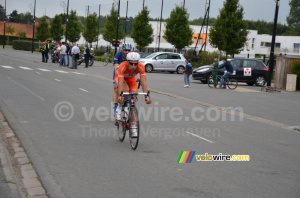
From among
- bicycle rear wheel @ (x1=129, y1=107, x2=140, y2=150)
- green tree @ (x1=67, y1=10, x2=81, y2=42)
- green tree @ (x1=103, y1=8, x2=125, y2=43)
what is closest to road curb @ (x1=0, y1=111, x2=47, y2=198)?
bicycle rear wheel @ (x1=129, y1=107, x2=140, y2=150)

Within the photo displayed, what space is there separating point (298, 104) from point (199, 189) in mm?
15006

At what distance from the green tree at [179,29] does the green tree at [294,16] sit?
252ft

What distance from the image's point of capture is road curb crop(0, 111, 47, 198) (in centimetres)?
593

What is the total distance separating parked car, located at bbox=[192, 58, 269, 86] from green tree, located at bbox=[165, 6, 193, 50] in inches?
1270

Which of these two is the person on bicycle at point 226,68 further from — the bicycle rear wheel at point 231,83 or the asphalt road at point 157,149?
the asphalt road at point 157,149

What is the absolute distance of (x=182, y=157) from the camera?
8195 mm

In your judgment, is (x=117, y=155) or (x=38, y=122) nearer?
(x=117, y=155)

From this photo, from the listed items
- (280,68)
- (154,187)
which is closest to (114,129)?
(154,187)

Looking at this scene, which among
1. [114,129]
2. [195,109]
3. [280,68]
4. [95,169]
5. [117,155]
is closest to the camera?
[95,169]

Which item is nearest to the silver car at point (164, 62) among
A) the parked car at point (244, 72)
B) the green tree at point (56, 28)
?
the parked car at point (244, 72)

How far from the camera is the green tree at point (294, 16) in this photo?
131 meters

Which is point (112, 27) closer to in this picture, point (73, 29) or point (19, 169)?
point (73, 29)

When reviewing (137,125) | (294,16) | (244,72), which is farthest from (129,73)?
(294,16)

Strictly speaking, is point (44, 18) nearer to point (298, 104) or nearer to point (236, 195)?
point (298, 104)
